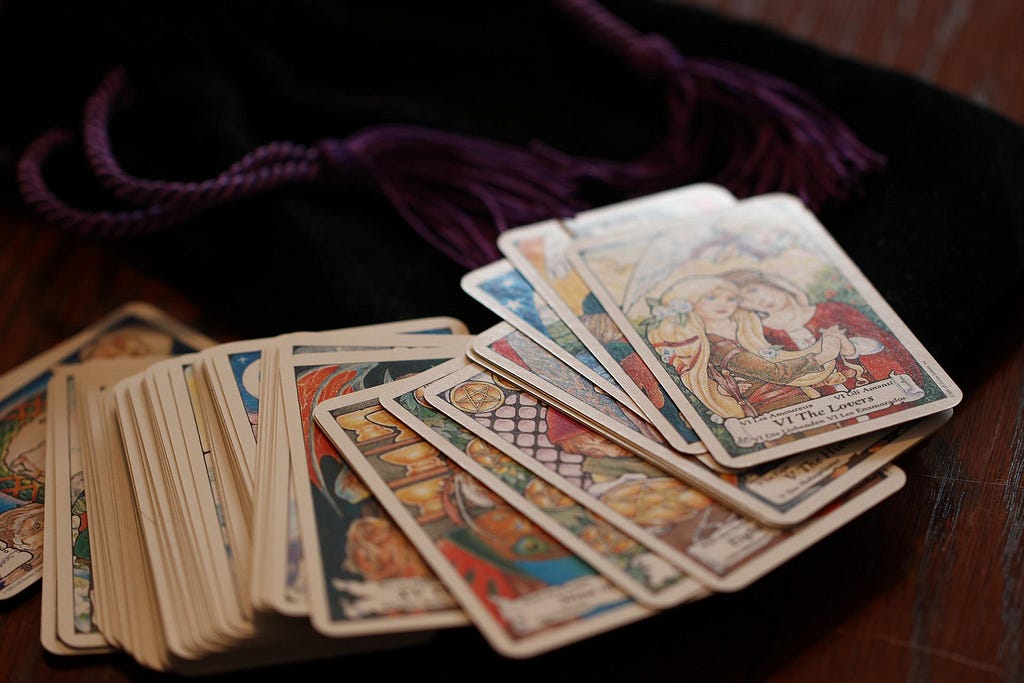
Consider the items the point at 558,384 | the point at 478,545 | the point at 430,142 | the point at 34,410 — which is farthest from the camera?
the point at 430,142

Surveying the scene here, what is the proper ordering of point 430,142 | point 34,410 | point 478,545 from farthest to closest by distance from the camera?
point 430,142
point 34,410
point 478,545

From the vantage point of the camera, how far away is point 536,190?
100 cm

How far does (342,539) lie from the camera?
65 centimetres

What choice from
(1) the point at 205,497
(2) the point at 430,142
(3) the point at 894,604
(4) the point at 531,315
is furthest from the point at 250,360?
(3) the point at 894,604

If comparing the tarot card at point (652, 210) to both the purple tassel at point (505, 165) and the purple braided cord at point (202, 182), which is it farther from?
the purple braided cord at point (202, 182)

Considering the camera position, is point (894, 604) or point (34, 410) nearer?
point (894, 604)

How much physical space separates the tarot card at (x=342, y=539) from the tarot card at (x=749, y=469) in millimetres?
116

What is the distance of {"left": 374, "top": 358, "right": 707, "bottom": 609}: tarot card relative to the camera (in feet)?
2.05

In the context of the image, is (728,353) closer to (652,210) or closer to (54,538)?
(652,210)

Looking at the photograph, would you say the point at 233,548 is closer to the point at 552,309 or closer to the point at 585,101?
the point at 552,309

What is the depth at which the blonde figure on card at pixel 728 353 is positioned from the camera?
732 mm

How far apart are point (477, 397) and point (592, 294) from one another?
0.15m

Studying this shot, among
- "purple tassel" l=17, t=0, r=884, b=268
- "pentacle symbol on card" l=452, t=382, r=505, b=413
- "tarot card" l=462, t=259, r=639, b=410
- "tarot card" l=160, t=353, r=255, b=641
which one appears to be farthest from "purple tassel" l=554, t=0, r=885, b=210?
"tarot card" l=160, t=353, r=255, b=641

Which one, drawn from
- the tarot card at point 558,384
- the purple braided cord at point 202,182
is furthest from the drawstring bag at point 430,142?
the tarot card at point 558,384
